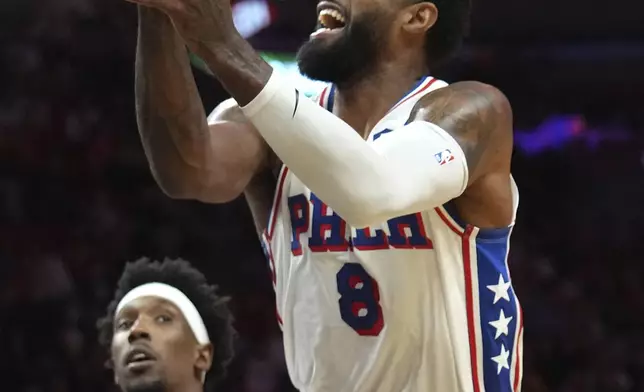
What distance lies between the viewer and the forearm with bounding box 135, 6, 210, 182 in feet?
6.00

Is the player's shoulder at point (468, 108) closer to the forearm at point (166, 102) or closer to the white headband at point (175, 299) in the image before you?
the forearm at point (166, 102)

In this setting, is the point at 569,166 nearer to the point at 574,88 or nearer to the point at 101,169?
the point at 574,88

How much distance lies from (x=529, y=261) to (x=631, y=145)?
1.20 m

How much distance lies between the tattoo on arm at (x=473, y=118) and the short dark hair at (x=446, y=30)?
10.7 inches

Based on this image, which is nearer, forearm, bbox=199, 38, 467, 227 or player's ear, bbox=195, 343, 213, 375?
forearm, bbox=199, 38, 467, 227

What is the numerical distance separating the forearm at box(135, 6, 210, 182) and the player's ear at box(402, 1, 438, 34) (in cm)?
47

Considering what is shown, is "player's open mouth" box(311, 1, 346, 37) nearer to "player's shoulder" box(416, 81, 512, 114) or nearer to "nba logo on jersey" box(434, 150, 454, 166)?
"player's shoulder" box(416, 81, 512, 114)

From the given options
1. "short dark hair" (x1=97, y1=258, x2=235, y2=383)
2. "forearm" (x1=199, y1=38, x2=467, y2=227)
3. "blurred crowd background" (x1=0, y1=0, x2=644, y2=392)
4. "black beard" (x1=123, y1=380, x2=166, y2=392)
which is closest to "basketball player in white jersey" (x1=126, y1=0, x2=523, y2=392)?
"forearm" (x1=199, y1=38, x2=467, y2=227)

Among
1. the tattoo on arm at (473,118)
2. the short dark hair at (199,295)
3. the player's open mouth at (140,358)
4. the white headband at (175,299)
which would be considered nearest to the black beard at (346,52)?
the tattoo on arm at (473,118)

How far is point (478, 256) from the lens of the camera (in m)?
2.11

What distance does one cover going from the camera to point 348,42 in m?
2.16

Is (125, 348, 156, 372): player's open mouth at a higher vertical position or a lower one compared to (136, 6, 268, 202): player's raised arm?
lower

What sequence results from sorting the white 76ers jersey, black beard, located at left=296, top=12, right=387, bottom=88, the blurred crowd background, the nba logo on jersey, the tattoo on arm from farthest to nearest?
the blurred crowd background < black beard, located at left=296, top=12, right=387, bottom=88 < the white 76ers jersey < the tattoo on arm < the nba logo on jersey

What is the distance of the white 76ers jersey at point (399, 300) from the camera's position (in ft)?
6.73
